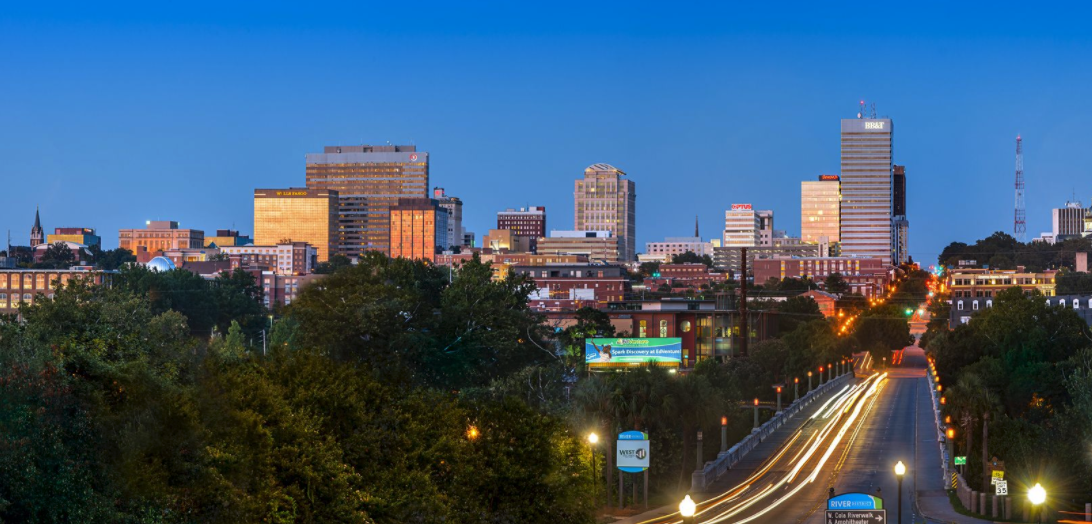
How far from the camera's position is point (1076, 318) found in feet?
414

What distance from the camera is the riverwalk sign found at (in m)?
33.9

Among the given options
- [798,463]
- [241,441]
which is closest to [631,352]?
[798,463]

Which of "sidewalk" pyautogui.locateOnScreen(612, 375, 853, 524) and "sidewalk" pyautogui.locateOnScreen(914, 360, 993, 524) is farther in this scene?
"sidewalk" pyautogui.locateOnScreen(612, 375, 853, 524)

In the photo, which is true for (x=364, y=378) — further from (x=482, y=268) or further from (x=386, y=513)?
(x=482, y=268)

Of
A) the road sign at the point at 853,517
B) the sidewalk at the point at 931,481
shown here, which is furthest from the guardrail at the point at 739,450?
the road sign at the point at 853,517

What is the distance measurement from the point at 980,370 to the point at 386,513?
8125cm

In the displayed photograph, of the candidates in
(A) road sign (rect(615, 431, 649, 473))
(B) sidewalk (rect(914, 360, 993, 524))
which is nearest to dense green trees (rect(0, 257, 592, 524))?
(A) road sign (rect(615, 431, 649, 473))

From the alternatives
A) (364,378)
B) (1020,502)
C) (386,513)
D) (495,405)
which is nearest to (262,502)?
(386,513)

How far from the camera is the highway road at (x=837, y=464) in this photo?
5812 centimetres

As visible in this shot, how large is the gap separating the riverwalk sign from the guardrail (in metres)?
30.9

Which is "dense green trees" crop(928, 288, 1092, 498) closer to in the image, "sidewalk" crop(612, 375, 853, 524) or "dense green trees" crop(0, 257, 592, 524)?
"sidewalk" crop(612, 375, 853, 524)

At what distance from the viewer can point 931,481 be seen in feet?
223

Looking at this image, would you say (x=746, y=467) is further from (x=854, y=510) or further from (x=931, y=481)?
(x=854, y=510)

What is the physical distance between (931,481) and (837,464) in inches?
286
